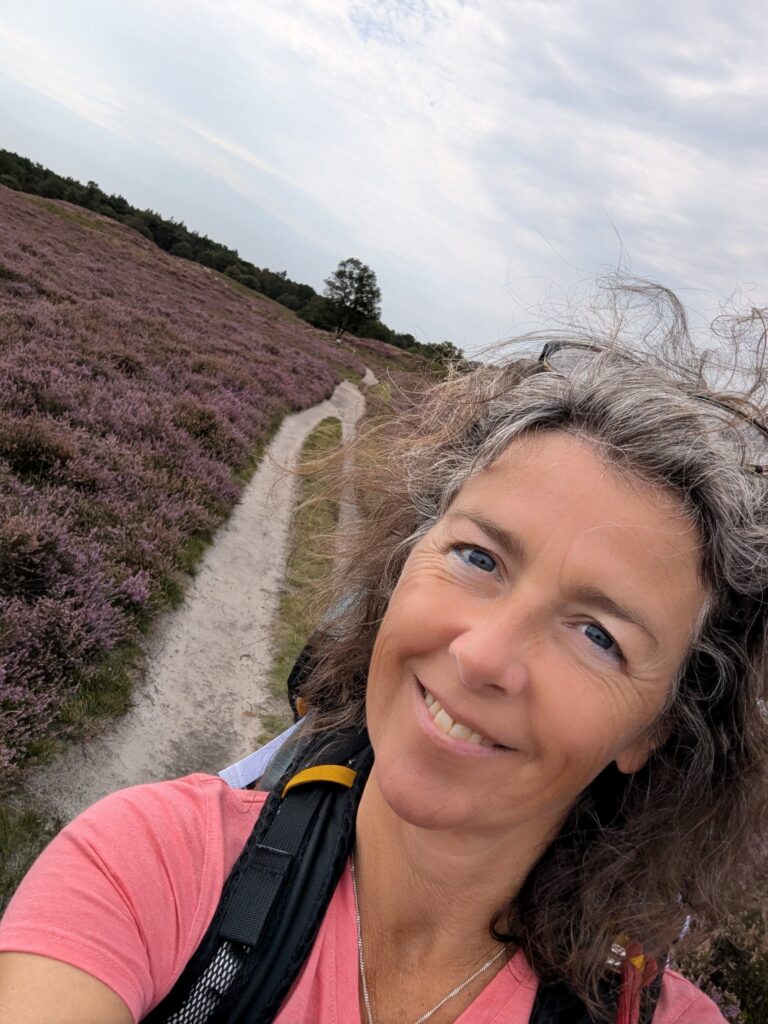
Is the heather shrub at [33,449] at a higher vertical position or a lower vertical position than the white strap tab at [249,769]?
lower

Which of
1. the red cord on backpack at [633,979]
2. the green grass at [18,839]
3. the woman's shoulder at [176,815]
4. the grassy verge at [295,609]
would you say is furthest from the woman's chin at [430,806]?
the green grass at [18,839]

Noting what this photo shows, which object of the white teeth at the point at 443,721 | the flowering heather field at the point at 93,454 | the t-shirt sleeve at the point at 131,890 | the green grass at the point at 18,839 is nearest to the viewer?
the t-shirt sleeve at the point at 131,890

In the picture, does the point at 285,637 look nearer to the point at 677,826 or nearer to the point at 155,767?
the point at 155,767

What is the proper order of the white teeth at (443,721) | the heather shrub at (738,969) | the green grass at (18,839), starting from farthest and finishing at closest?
1. the heather shrub at (738,969)
2. the green grass at (18,839)
3. the white teeth at (443,721)

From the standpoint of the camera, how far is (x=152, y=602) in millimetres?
5988

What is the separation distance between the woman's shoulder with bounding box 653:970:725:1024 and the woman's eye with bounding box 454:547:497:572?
4.11 feet

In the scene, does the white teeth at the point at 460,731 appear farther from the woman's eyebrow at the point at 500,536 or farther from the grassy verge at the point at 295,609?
the grassy verge at the point at 295,609

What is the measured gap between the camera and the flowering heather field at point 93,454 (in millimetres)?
4707

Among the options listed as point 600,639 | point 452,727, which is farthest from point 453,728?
point 600,639

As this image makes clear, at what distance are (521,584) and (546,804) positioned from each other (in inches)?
20.3

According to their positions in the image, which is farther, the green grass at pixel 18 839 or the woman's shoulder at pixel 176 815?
the green grass at pixel 18 839

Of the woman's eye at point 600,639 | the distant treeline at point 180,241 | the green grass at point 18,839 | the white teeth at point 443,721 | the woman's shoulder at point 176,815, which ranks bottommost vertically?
the green grass at point 18,839

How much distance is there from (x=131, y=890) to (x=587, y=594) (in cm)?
113

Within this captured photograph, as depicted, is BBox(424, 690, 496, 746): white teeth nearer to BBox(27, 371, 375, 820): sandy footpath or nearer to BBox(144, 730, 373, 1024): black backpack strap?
BBox(144, 730, 373, 1024): black backpack strap
